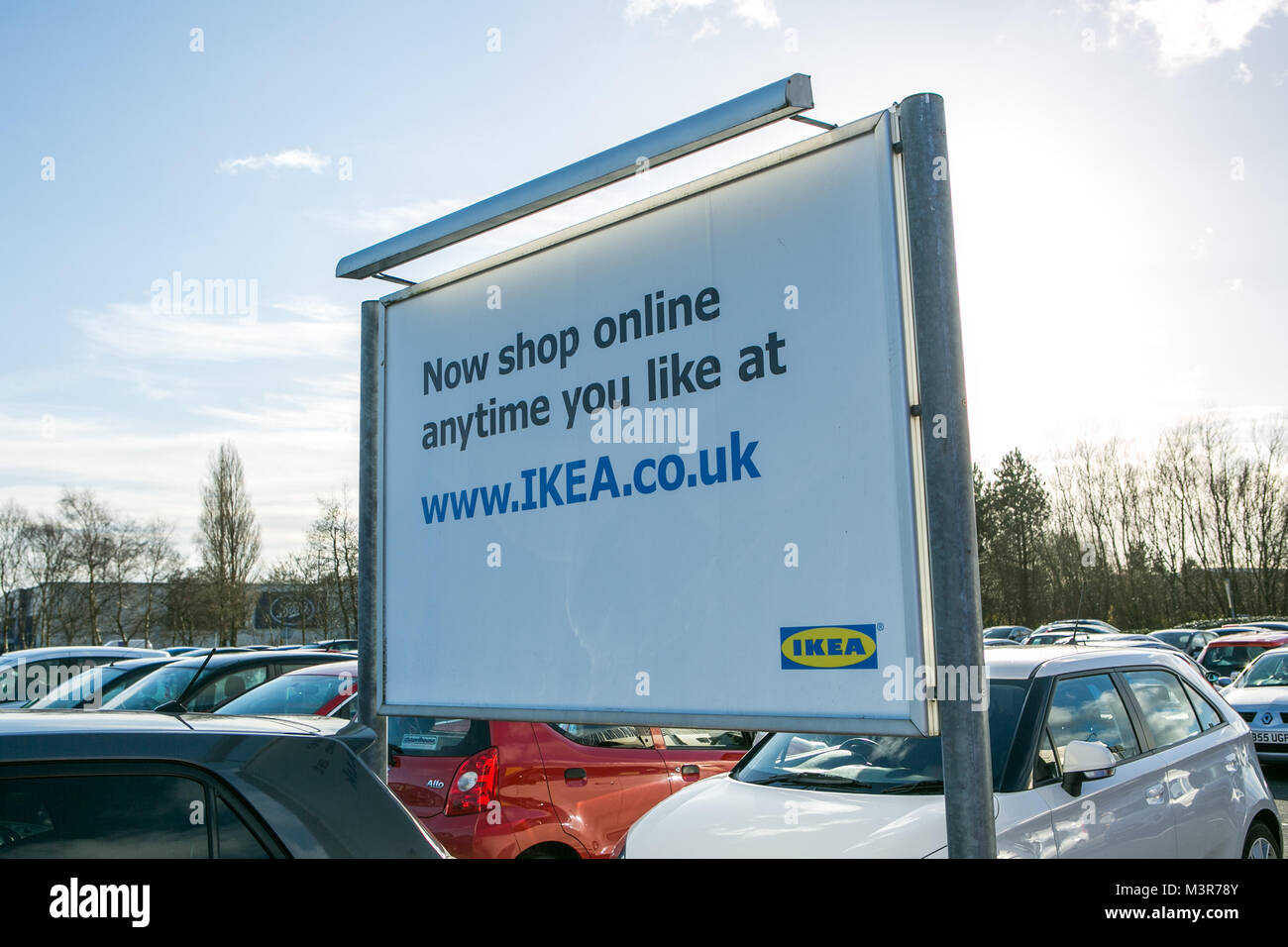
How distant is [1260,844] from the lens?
18.6 ft

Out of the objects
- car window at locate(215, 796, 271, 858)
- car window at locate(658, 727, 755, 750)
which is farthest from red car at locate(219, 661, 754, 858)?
car window at locate(215, 796, 271, 858)

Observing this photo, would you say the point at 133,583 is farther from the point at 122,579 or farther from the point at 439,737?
the point at 439,737

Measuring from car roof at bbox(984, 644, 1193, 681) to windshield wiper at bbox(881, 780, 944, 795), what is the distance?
0.67 meters

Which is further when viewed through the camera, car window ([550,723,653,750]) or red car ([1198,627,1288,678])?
red car ([1198,627,1288,678])

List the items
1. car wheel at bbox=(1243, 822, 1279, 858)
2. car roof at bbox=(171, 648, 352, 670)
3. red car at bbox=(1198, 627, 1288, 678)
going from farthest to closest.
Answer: red car at bbox=(1198, 627, 1288, 678)
car roof at bbox=(171, 648, 352, 670)
car wheel at bbox=(1243, 822, 1279, 858)

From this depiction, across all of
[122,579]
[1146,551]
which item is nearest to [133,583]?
[122,579]

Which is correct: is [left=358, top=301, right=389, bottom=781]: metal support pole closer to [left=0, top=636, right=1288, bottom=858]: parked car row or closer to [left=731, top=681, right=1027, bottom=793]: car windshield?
[left=0, top=636, right=1288, bottom=858]: parked car row

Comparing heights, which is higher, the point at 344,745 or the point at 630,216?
the point at 630,216

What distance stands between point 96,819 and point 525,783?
3.82m

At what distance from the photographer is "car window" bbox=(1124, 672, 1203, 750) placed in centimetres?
537

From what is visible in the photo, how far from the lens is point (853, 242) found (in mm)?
3088

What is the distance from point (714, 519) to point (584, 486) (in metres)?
0.65

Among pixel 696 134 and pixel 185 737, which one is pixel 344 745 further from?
pixel 696 134
